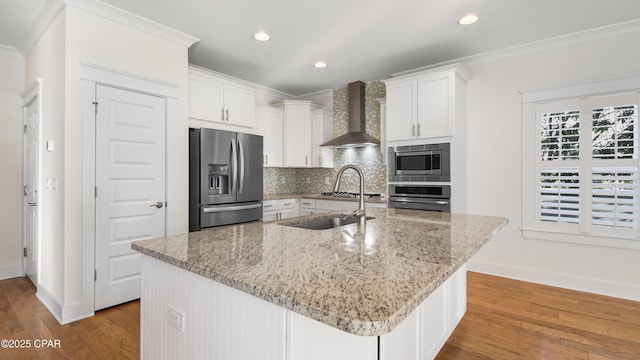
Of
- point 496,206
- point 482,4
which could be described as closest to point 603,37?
point 482,4

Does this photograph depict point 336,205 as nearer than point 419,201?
No

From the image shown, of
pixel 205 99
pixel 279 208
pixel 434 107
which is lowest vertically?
pixel 279 208

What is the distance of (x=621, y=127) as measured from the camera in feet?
9.61

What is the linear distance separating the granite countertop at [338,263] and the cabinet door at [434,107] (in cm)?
191

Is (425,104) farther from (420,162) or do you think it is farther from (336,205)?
(336,205)

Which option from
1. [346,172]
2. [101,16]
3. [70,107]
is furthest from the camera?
[346,172]

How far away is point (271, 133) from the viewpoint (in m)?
4.69

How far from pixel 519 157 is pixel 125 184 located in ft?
13.2

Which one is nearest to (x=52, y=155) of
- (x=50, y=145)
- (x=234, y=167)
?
(x=50, y=145)

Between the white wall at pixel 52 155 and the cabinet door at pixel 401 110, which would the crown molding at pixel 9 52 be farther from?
the cabinet door at pixel 401 110

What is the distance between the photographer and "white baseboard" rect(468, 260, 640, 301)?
9.55 ft

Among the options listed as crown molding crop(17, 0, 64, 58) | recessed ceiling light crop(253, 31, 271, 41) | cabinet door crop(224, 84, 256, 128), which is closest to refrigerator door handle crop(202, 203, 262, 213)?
cabinet door crop(224, 84, 256, 128)

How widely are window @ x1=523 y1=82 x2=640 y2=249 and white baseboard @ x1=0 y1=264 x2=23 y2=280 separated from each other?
5.75 meters

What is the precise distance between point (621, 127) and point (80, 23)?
4874 mm
